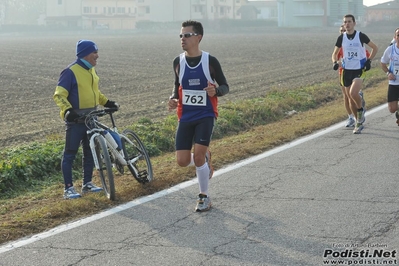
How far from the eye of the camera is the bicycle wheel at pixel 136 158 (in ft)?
28.9

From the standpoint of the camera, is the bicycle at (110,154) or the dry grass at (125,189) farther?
the bicycle at (110,154)

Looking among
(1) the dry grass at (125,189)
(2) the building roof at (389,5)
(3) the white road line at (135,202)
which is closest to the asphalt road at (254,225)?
(3) the white road line at (135,202)

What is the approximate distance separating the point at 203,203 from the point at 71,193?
67.6 inches

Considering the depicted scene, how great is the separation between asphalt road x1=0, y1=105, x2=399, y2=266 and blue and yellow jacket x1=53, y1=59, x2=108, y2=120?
135 cm

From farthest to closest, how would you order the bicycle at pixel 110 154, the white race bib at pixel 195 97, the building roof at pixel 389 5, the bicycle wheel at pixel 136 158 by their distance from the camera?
the building roof at pixel 389 5 < the bicycle wheel at pixel 136 158 < the bicycle at pixel 110 154 < the white race bib at pixel 195 97

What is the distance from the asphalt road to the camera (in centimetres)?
605

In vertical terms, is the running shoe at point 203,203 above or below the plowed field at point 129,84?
above

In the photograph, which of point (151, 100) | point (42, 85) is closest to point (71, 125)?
point (151, 100)

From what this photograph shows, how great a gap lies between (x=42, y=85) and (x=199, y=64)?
21642 mm

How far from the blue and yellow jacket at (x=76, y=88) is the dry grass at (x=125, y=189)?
1.04 meters

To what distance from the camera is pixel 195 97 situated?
7770 millimetres

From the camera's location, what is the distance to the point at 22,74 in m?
35.0

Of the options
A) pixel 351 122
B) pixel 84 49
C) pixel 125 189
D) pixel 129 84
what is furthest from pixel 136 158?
pixel 129 84

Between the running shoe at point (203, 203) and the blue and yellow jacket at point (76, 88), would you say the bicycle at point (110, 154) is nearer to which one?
the blue and yellow jacket at point (76, 88)
